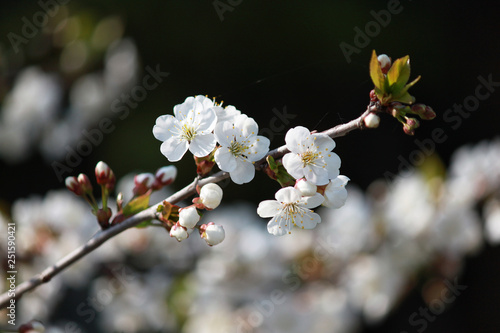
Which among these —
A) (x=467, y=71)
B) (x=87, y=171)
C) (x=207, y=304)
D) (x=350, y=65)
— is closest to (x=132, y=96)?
(x=87, y=171)

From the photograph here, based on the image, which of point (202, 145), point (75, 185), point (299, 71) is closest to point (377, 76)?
point (202, 145)

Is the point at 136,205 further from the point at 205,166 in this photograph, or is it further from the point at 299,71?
the point at 299,71

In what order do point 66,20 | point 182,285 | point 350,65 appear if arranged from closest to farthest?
point 182,285
point 66,20
point 350,65

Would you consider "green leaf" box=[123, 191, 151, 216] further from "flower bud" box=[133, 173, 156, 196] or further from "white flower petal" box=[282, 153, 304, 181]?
"white flower petal" box=[282, 153, 304, 181]

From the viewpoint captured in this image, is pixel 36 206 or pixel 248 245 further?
pixel 248 245

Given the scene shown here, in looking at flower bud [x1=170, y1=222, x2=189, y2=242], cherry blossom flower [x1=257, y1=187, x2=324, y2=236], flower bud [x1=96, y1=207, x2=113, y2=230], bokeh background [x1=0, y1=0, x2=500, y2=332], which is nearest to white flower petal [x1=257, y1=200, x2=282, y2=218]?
cherry blossom flower [x1=257, y1=187, x2=324, y2=236]

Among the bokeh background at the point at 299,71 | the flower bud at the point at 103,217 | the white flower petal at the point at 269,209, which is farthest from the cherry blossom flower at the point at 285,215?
the bokeh background at the point at 299,71

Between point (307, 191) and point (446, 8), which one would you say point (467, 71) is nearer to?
point (446, 8)
